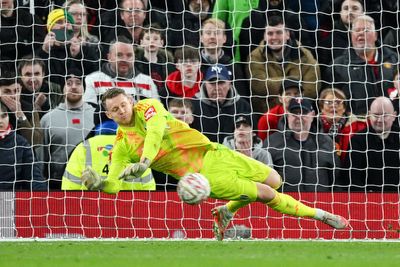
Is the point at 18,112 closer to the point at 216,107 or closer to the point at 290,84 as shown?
the point at 216,107

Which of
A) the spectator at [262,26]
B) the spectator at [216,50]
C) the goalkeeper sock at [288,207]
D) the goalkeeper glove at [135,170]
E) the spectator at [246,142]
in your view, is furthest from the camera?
the spectator at [262,26]

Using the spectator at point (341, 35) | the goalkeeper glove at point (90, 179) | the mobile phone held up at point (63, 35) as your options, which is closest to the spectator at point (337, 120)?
the spectator at point (341, 35)

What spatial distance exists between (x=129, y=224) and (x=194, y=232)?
82 cm

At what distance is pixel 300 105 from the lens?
14.8m

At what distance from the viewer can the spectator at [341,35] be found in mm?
15859

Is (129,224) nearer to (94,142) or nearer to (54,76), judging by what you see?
(94,142)

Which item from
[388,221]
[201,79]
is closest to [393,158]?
[388,221]

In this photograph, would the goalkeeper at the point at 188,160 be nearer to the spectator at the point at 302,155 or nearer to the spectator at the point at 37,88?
the spectator at the point at 302,155

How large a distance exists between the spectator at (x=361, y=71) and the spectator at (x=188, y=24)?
1930 millimetres

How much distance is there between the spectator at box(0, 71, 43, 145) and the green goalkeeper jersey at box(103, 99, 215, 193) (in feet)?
8.40

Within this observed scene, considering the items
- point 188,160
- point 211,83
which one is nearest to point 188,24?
point 211,83

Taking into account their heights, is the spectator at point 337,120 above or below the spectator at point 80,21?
below

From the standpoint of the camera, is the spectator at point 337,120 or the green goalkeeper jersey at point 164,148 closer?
the green goalkeeper jersey at point 164,148

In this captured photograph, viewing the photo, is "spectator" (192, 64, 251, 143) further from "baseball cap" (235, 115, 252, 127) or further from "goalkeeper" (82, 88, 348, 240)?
"goalkeeper" (82, 88, 348, 240)
